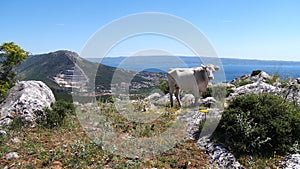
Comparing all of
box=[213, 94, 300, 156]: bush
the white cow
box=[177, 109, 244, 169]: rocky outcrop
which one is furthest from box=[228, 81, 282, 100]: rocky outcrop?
box=[177, 109, 244, 169]: rocky outcrop

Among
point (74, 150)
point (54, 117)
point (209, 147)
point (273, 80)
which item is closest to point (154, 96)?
point (54, 117)

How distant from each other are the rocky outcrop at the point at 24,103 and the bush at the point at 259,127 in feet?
24.4

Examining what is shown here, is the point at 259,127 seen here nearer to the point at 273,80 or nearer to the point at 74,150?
the point at 74,150

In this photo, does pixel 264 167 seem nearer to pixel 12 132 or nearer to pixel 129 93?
pixel 12 132

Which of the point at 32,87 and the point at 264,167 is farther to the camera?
the point at 32,87

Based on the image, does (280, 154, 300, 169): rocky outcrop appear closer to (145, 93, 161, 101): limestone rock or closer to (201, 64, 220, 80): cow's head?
(201, 64, 220, 80): cow's head

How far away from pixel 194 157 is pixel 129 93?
8.76 m

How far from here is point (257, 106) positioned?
7.79 m

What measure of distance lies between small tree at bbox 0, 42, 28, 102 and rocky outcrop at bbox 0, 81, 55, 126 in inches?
92.3

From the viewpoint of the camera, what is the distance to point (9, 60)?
13.6 metres

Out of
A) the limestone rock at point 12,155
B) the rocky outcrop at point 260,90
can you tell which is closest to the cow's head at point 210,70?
the rocky outcrop at point 260,90

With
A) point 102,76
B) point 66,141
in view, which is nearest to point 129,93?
point 102,76

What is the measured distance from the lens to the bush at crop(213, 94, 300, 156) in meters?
6.93

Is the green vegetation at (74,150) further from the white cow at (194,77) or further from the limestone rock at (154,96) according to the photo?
the limestone rock at (154,96)
